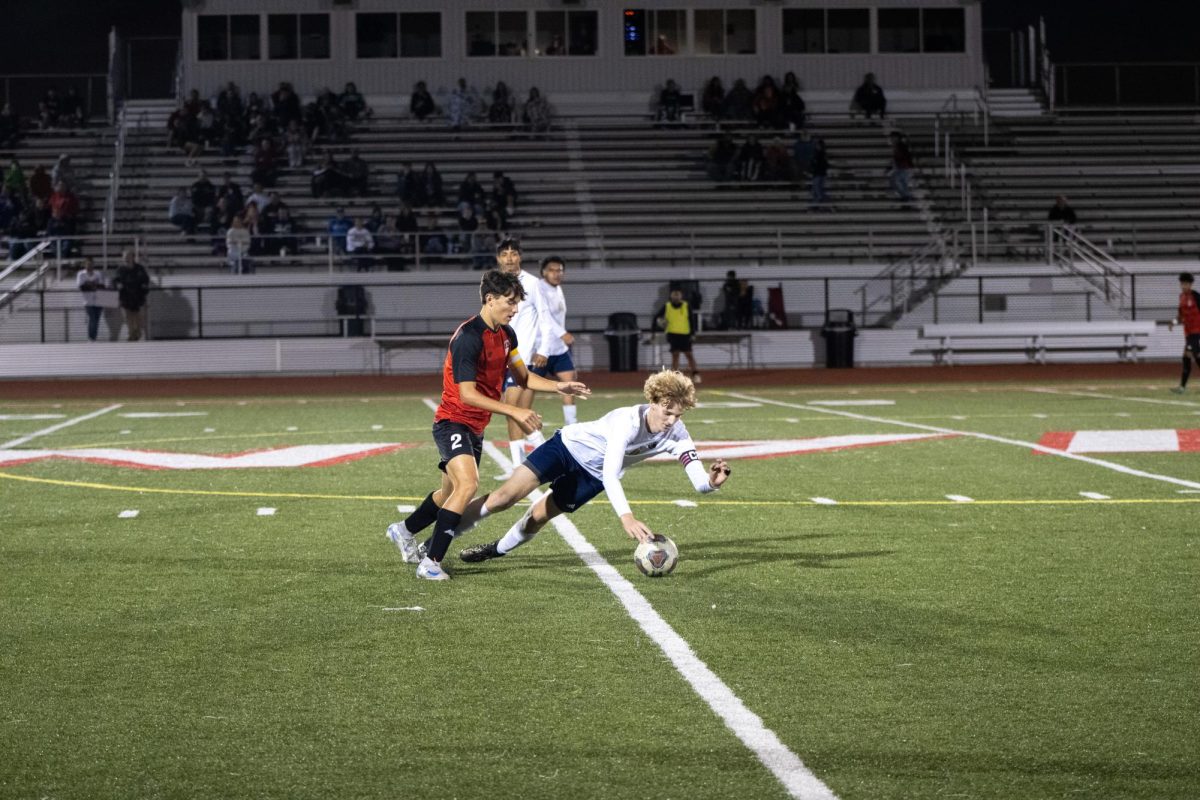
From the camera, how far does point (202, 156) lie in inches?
1619

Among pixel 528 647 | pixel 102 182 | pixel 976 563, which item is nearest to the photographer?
pixel 528 647

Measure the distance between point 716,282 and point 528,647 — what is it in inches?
1185

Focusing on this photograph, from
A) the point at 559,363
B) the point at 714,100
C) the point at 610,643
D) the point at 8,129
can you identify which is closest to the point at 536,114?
the point at 714,100

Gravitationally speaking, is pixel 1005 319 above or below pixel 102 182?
below

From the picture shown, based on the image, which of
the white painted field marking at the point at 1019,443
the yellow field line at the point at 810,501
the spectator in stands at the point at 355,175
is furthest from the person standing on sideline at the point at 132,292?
the yellow field line at the point at 810,501

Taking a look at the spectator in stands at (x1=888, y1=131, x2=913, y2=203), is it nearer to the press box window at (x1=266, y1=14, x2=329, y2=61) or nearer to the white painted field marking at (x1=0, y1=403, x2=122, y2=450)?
the press box window at (x1=266, y1=14, x2=329, y2=61)

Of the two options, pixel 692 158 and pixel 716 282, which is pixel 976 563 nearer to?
pixel 716 282

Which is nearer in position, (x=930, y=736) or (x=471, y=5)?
(x=930, y=736)

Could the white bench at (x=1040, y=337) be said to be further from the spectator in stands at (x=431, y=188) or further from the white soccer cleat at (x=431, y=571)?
the white soccer cleat at (x=431, y=571)

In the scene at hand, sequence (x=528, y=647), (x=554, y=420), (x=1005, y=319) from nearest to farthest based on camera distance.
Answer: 1. (x=528, y=647)
2. (x=554, y=420)
3. (x=1005, y=319)

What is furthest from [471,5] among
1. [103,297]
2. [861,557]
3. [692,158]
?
[861,557]

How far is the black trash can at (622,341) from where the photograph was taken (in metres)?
32.6

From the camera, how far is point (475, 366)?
8617 mm

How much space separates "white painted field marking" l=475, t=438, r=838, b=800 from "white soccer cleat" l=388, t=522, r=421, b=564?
92cm
